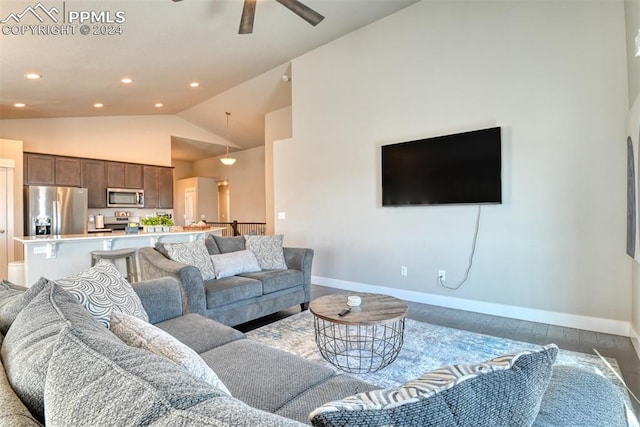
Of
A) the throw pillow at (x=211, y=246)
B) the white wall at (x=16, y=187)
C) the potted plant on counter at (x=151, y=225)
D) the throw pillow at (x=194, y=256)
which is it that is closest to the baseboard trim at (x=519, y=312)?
the throw pillow at (x=211, y=246)

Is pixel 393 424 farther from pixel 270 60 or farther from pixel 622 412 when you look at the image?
pixel 270 60

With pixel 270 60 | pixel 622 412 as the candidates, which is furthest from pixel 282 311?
pixel 270 60

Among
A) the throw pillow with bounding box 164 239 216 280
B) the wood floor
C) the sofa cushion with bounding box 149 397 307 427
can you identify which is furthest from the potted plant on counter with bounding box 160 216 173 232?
the sofa cushion with bounding box 149 397 307 427

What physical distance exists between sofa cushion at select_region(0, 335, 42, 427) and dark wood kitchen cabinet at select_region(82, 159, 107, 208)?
7.34 m

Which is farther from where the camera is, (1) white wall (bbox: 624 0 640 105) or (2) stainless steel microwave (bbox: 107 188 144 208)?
(2) stainless steel microwave (bbox: 107 188 144 208)

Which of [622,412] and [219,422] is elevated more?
[219,422]

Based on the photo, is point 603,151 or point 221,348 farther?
point 603,151

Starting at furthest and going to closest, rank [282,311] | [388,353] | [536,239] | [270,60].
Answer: [270,60] → [282,311] → [536,239] → [388,353]

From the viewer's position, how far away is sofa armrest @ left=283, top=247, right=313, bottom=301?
3.81m

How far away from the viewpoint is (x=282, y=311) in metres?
3.82

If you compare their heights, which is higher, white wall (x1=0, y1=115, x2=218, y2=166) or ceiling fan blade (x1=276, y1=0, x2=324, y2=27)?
ceiling fan blade (x1=276, y1=0, x2=324, y2=27)

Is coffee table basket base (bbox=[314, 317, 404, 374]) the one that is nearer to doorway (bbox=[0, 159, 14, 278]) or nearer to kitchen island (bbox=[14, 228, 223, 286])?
kitchen island (bbox=[14, 228, 223, 286])

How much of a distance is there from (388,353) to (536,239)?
2.07m

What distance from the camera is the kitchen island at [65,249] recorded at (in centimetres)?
386
